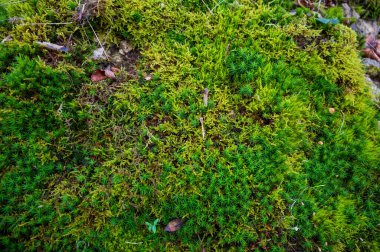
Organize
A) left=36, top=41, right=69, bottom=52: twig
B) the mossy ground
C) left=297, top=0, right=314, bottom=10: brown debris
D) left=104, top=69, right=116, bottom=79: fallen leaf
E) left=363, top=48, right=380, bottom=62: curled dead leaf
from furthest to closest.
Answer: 1. left=363, top=48, right=380, bottom=62: curled dead leaf
2. left=297, top=0, right=314, bottom=10: brown debris
3. left=104, top=69, right=116, bottom=79: fallen leaf
4. left=36, top=41, right=69, bottom=52: twig
5. the mossy ground

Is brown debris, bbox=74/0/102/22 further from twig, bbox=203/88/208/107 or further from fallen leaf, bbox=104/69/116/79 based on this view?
twig, bbox=203/88/208/107

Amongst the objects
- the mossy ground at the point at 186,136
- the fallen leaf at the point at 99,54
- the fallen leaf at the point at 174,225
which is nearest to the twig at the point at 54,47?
the mossy ground at the point at 186,136

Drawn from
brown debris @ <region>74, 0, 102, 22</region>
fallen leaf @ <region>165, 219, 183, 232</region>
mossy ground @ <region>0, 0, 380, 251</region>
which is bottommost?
fallen leaf @ <region>165, 219, 183, 232</region>

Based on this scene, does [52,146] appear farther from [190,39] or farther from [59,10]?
[190,39]

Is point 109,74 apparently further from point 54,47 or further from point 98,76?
point 54,47

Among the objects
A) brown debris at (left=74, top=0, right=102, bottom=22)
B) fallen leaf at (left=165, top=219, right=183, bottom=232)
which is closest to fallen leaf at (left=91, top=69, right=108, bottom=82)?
brown debris at (left=74, top=0, right=102, bottom=22)

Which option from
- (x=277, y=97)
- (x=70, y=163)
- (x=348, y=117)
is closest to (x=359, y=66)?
(x=348, y=117)
